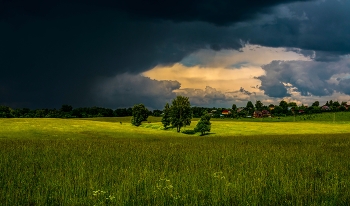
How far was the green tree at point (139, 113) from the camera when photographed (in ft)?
386

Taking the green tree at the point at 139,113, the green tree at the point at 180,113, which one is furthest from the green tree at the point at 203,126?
the green tree at the point at 139,113

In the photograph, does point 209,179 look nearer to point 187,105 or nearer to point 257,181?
point 257,181

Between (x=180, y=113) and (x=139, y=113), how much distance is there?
32294mm

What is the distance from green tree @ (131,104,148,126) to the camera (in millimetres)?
117662

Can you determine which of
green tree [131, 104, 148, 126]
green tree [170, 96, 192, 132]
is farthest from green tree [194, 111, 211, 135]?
green tree [131, 104, 148, 126]

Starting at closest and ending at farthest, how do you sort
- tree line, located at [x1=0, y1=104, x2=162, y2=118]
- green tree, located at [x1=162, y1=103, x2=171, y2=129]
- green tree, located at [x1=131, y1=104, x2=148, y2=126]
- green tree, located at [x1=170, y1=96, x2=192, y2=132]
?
green tree, located at [x1=170, y1=96, x2=192, y2=132]
green tree, located at [x1=162, y1=103, x2=171, y2=129]
green tree, located at [x1=131, y1=104, x2=148, y2=126]
tree line, located at [x1=0, y1=104, x2=162, y2=118]


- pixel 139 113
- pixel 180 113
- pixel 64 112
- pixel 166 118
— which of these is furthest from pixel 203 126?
pixel 64 112

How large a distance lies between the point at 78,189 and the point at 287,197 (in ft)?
23.9

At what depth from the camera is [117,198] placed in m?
8.98

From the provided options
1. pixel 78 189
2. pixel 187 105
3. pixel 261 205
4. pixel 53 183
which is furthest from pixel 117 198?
pixel 187 105

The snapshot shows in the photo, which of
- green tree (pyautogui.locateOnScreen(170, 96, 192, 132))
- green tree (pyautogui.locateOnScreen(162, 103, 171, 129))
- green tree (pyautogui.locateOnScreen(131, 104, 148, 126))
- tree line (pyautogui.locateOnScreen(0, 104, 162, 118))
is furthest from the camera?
tree line (pyautogui.locateOnScreen(0, 104, 162, 118))

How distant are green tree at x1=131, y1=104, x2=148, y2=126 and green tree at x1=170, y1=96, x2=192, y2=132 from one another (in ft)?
96.5

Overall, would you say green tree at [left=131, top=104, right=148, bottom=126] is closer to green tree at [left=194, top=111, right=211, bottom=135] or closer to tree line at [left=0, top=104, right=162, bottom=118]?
tree line at [left=0, top=104, right=162, bottom=118]

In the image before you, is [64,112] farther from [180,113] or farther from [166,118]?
[180,113]
